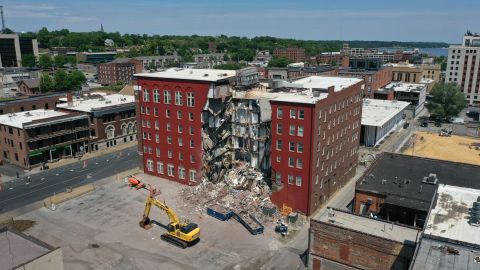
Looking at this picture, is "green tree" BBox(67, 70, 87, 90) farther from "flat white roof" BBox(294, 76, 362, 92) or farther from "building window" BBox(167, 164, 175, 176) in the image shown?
"flat white roof" BBox(294, 76, 362, 92)

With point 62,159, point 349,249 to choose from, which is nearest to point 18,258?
point 349,249

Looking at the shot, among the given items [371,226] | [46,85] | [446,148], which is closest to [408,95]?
[446,148]

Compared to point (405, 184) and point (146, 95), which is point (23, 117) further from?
point (405, 184)

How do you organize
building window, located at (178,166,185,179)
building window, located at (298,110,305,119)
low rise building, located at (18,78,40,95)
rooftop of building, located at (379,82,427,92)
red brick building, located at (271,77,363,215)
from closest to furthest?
building window, located at (298,110,305,119)
red brick building, located at (271,77,363,215)
building window, located at (178,166,185,179)
rooftop of building, located at (379,82,427,92)
low rise building, located at (18,78,40,95)

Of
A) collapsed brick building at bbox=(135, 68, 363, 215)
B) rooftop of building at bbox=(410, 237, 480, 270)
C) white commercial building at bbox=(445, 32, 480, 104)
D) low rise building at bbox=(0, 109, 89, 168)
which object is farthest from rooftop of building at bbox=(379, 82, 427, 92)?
rooftop of building at bbox=(410, 237, 480, 270)

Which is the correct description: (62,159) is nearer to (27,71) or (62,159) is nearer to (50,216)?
(50,216)

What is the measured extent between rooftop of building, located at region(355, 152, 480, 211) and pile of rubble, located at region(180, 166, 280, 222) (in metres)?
14.7

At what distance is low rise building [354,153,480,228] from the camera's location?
50.4 metres

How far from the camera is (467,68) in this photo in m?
164

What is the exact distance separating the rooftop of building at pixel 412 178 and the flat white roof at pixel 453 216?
577 cm

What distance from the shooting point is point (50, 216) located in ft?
196

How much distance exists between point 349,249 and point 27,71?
634 ft

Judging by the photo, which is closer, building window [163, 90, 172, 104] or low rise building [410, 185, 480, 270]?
low rise building [410, 185, 480, 270]

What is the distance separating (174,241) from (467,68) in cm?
15869
